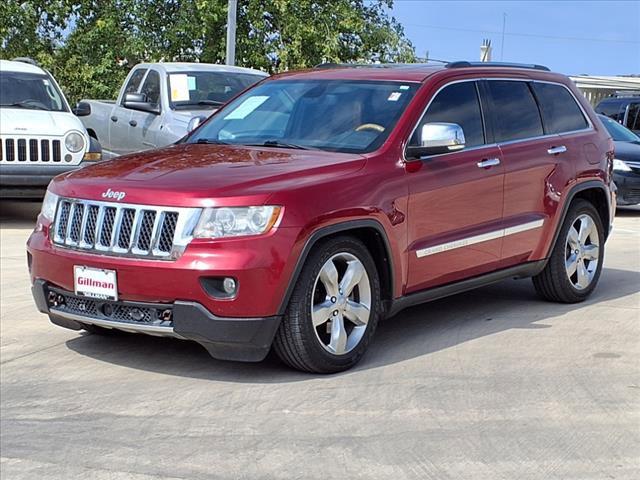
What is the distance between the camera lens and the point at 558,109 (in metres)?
8.05

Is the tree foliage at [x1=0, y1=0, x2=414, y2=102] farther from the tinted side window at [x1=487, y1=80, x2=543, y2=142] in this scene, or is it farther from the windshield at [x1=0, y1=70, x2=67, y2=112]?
the tinted side window at [x1=487, y1=80, x2=543, y2=142]

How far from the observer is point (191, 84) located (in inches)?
518

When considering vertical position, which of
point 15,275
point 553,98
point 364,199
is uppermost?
point 553,98

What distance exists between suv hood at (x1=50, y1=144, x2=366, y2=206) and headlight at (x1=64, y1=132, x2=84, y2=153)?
20.0 ft

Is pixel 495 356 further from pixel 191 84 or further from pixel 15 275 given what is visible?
pixel 191 84

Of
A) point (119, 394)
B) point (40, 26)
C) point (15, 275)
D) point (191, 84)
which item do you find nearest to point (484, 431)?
point (119, 394)

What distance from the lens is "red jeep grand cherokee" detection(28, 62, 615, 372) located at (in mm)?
5574

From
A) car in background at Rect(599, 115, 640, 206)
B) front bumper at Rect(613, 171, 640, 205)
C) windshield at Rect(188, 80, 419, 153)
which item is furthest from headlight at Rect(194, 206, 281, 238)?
front bumper at Rect(613, 171, 640, 205)

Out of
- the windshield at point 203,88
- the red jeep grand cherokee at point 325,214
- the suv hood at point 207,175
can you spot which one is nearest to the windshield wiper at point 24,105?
the windshield at point 203,88

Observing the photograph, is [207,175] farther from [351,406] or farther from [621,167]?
[621,167]

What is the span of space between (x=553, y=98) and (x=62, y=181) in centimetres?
371

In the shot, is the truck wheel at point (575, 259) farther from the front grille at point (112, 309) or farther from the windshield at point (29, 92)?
the windshield at point (29, 92)

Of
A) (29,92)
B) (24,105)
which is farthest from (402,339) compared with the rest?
(29,92)

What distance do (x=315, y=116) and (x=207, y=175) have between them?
129 cm
